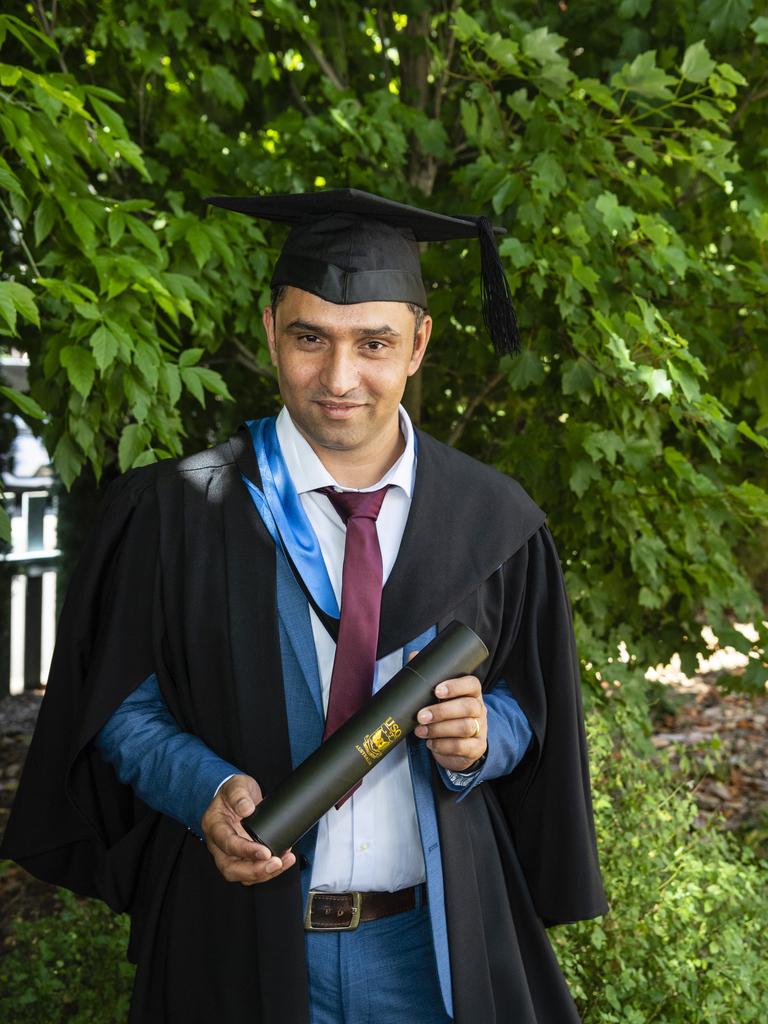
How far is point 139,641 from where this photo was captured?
6.05ft

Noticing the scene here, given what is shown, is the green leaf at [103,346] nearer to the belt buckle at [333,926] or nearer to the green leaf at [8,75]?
the green leaf at [8,75]

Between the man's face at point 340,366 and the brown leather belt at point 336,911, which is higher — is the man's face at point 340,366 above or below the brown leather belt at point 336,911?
above

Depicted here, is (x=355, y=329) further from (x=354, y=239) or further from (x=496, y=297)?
(x=496, y=297)

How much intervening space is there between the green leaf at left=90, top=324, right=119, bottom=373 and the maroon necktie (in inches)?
37.3

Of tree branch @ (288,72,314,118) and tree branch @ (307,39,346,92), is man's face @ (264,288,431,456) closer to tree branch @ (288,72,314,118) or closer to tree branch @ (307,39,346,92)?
tree branch @ (307,39,346,92)

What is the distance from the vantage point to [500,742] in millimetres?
1835

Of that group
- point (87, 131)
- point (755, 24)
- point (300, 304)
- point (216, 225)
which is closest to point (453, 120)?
point (755, 24)

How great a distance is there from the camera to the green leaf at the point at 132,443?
2.85 m

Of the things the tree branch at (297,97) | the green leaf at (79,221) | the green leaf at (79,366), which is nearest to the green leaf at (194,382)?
the green leaf at (79,366)

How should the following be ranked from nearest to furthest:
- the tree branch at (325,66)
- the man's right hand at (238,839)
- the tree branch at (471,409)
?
the man's right hand at (238,839), the tree branch at (325,66), the tree branch at (471,409)

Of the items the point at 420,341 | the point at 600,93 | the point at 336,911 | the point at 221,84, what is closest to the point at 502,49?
the point at 600,93

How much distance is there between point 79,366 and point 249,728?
Answer: 4.30ft

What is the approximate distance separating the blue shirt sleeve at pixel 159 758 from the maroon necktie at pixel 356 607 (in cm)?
21

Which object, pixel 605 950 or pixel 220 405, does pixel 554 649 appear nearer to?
pixel 605 950
